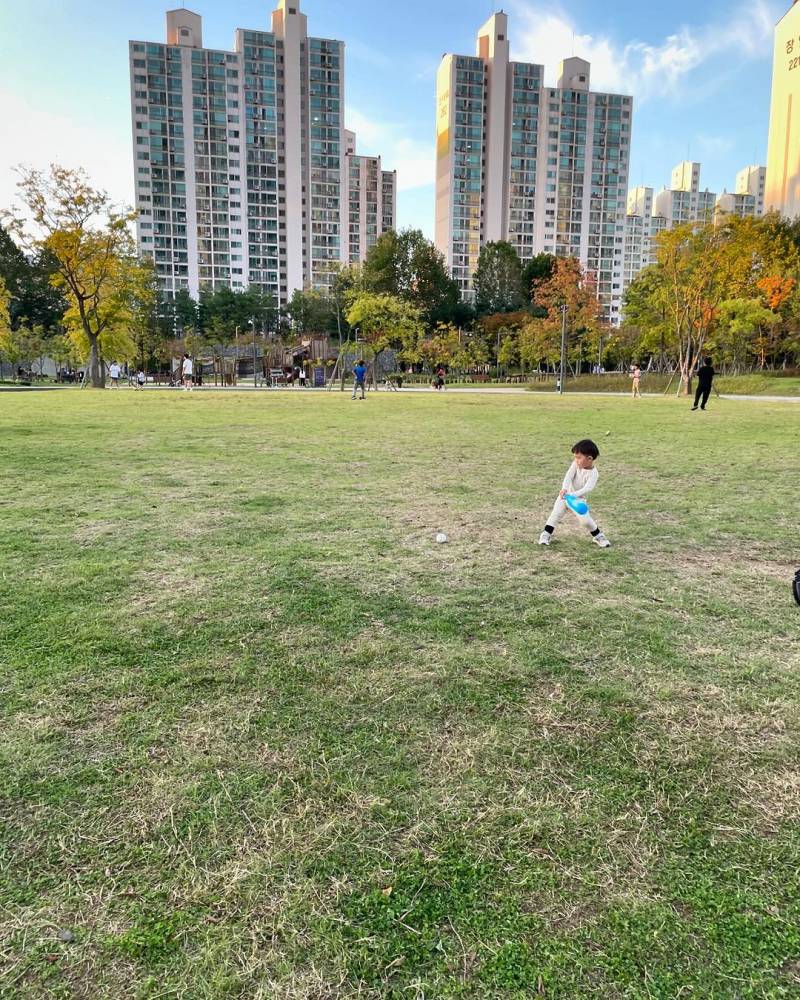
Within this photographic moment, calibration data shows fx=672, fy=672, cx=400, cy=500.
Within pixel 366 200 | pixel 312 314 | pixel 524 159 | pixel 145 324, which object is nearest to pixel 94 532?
pixel 145 324

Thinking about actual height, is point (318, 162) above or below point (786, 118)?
above

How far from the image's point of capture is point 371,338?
44031 millimetres

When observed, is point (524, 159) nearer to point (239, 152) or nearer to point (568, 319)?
point (239, 152)

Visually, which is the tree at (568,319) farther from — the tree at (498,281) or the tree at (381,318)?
the tree at (498,281)

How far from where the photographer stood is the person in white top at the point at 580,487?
16.4 feet

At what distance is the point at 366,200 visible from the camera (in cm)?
12519

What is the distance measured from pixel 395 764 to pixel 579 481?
3.41 m

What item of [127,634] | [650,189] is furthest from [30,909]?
[650,189]

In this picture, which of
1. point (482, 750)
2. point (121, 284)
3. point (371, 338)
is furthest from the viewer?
point (371, 338)

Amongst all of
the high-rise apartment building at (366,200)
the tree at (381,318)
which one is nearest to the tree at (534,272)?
the tree at (381,318)

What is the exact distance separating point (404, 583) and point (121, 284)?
40.8 m

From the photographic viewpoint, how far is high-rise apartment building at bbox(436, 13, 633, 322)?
375 ft

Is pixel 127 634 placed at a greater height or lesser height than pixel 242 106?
lesser

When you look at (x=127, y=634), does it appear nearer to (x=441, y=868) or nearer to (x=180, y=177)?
(x=441, y=868)
